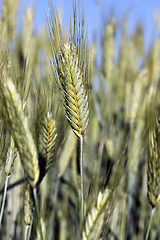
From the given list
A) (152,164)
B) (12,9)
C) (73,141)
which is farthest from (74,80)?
(12,9)

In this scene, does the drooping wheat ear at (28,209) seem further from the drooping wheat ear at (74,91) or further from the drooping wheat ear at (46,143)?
the drooping wheat ear at (74,91)

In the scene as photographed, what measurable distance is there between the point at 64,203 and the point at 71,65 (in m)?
1.19

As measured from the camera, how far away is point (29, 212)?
1.80 ft

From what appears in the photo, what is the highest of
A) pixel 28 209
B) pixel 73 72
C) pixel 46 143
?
A: pixel 73 72

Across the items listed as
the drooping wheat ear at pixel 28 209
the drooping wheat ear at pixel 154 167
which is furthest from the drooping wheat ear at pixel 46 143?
the drooping wheat ear at pixel 154 167

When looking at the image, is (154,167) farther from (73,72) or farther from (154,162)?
(73,72)

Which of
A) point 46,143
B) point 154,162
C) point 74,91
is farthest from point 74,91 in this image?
point 154,162

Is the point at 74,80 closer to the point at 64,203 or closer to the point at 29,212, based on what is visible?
the point at 29,212

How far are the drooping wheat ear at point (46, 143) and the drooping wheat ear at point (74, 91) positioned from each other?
0.26ft

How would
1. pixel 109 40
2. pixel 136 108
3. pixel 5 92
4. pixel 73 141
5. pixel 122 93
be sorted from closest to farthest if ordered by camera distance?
1. pixel 5 92
2. pixel 73 141
3. pixel 136 108
4. pixel 109 40
5. pixel 122 93

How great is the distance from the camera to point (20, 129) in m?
0.42

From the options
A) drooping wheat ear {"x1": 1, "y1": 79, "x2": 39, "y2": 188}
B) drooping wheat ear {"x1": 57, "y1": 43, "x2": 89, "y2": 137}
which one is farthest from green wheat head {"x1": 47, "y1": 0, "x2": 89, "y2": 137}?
drooping wheat ear {"x1": 1, "y1": 79, "x2": 39, "y2": 188}

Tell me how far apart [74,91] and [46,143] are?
0.15 m

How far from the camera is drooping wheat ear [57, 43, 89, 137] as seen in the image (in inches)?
19.6
